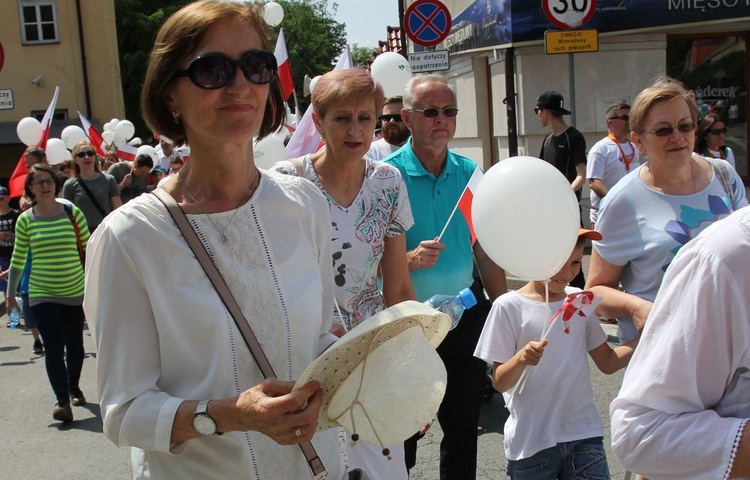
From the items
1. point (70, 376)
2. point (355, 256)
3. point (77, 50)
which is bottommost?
point (70, 376)

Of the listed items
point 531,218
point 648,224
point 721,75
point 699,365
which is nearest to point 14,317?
point 531,218

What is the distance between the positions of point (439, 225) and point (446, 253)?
0.52ft

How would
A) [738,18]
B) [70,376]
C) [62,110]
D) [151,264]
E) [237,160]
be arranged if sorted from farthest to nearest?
[62,110] < [738,18] < [70,376] < [237,160] < [151,264]

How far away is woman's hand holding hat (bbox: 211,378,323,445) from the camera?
181 cm

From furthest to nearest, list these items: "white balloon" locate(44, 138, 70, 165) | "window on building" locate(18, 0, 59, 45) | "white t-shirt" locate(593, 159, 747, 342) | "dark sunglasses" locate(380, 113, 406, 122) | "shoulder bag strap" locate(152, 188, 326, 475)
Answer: "window on building" locate(18, 0, 59, 45) < "white balloon" locate(44, 138, 70, 165) < "dark sunglasses" locate(380, 113, 406, 122) < "white t-shirt" locate(593, 159, 747, 342) < "shoulder bag strap" locate(152, 188, 326, 475)

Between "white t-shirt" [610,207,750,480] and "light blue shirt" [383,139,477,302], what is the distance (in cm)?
247

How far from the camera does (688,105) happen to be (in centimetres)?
369

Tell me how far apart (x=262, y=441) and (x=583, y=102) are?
1291 centimetres

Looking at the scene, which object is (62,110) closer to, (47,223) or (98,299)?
Result: (47,223)

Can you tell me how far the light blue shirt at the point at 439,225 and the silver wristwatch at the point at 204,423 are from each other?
2.50 meters

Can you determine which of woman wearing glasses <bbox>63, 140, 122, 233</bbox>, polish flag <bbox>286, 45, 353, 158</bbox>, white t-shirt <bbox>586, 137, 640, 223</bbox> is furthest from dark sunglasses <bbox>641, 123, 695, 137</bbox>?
woman wearing glasses <bbox>63, 140, 122, 233</bbox>

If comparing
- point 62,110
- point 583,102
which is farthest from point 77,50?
point 583,102

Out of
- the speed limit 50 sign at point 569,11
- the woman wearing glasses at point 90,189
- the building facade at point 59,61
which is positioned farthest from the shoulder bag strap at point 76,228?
the building facade at point 59,61

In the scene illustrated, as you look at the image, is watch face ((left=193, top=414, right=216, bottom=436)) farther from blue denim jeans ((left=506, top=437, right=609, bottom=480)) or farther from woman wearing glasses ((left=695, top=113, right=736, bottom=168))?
woman wearing glasses ((left=695, top=113, right=736, bottom=168))
